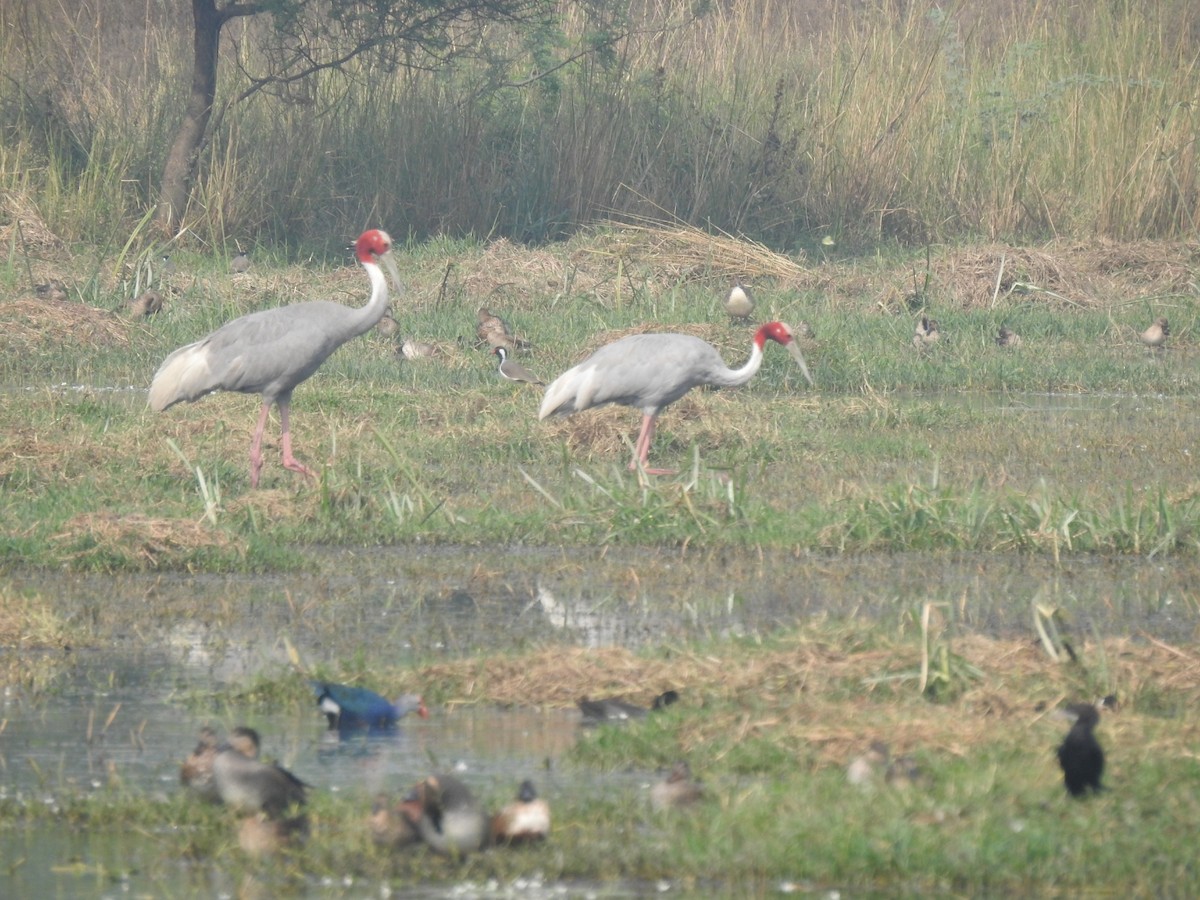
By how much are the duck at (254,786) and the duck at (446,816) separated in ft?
1.37

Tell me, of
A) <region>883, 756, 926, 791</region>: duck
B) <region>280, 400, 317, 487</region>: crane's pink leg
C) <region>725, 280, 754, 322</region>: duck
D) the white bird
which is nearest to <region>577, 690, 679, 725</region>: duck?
<region>883, 756, 926, 791</region>: duck

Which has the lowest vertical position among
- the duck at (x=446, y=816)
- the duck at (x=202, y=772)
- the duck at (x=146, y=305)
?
the duck at (x=146, y=305)

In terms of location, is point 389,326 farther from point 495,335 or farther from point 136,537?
point 136,537

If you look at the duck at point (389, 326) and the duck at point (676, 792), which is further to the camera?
the duck at point (389, 326)

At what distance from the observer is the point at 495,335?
13.4 m

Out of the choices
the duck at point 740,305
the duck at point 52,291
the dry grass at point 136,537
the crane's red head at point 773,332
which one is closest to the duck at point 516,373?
the crane's red head at point 773,332

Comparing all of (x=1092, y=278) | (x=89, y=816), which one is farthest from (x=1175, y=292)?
(x=89, y=816)

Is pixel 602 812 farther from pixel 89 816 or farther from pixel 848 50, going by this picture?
pixel 848 50

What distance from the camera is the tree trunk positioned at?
1750 cm

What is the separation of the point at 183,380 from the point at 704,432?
9.57 ft

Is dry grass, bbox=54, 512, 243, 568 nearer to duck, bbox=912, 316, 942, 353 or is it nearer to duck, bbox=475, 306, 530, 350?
duck, bbox=475, 306, 530, 350

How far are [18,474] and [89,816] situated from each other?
4679 mm

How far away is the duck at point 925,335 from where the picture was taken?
1395 cm

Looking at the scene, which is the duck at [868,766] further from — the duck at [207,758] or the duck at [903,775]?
the duck at [207,758]
